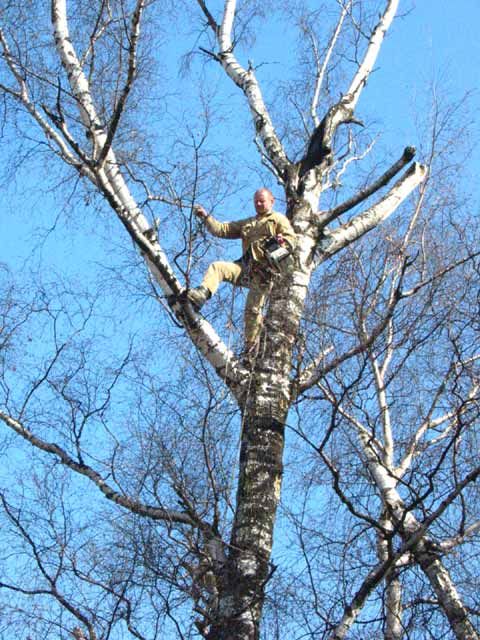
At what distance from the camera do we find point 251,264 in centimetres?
751

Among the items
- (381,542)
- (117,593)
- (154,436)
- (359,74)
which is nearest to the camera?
(117,593)

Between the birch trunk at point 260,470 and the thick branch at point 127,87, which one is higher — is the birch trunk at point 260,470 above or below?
below

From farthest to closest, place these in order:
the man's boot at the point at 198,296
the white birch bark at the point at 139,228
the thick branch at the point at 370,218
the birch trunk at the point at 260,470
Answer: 1. the thick branch at the point at 370,218
2. the man's boot at the point at 198,296
3. the white birch bark at the point at 139,228
4. the birch trunk at the point at 260,470

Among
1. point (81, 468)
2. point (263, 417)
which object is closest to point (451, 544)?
point (263, 417)

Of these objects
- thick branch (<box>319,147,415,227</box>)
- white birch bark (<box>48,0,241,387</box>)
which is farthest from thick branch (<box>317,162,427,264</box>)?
white birch bark (<box>48,0,241,387</box>)

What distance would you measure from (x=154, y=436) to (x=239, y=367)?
2.46 ft

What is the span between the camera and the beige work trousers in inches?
280

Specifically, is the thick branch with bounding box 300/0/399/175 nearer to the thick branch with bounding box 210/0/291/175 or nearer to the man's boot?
the thick branch with bounding box 210/0/291/175

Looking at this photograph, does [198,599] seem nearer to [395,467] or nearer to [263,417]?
[263,417]

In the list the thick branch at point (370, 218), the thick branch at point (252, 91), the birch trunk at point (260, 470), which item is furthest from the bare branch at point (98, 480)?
the thick branch at point (252, 91)

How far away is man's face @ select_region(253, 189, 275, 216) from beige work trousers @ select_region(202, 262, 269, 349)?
2.54 ft

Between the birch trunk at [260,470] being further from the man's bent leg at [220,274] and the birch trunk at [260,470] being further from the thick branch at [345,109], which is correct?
the thick branch at [345,109]

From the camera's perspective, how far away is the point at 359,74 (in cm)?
985

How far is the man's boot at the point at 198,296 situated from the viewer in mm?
6934
